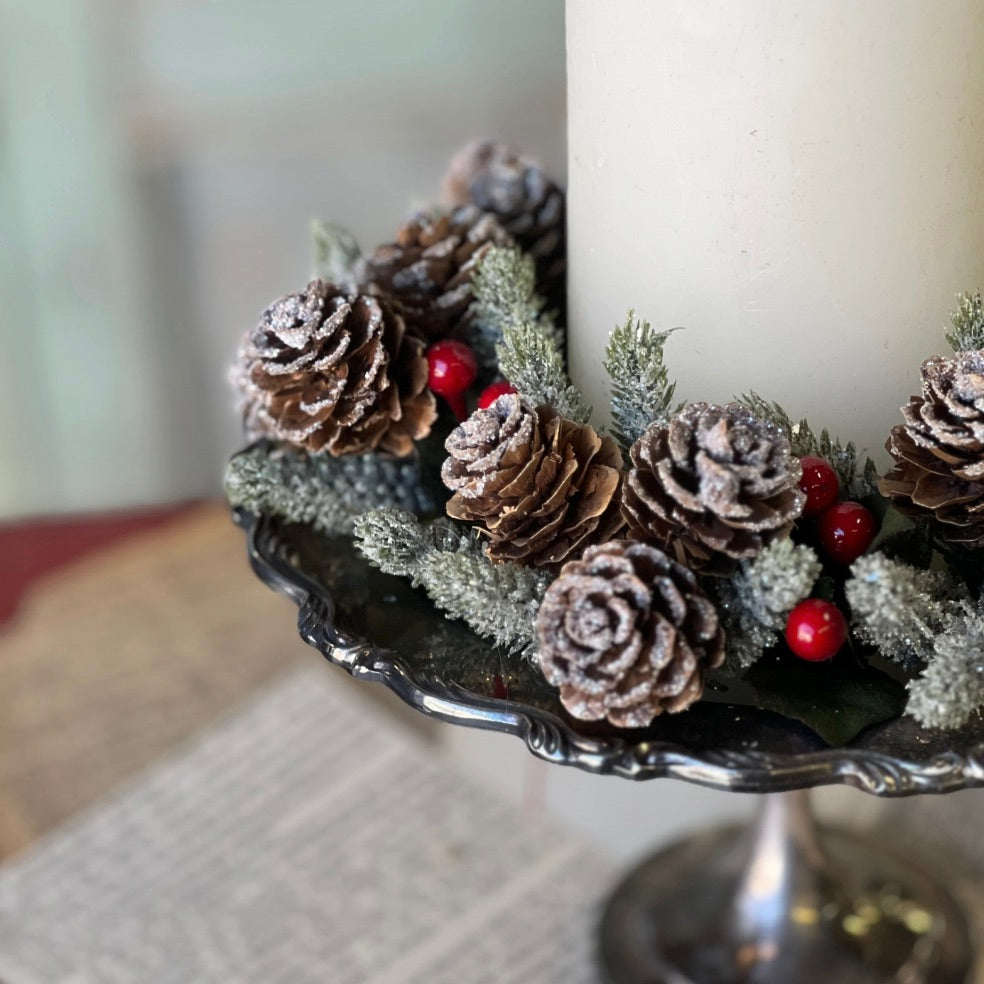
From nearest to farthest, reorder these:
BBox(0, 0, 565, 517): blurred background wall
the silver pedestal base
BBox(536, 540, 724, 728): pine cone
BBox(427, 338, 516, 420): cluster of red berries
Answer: BBox(536, 540, 724, 728): pine cone < BBox(427, 338, 516, 420): cluster of red berries < the silver pedestal base < BBox(0, 0, 565, 517): blurred background wall

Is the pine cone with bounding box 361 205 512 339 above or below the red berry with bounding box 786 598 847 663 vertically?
above

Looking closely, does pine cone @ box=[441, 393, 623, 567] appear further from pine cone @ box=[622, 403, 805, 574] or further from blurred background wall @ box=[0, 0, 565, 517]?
blurred background wall @ box=[0, 0, 565, 517]

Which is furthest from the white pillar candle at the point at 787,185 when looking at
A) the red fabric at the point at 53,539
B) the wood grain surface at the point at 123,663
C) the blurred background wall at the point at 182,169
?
the blurred background wall at the point at 182,169

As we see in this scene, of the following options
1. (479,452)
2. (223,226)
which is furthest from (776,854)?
(223,226)

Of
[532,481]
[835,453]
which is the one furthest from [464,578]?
[835,453]

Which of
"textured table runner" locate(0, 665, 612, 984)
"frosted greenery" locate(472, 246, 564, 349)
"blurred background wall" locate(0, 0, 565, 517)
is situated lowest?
"textured table runner" locate(0, 665, 612, 984)

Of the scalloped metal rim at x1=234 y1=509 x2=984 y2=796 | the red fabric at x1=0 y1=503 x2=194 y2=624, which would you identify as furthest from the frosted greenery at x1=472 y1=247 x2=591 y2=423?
the red fabric at x1=0 y1=503 x2=194 y2=624

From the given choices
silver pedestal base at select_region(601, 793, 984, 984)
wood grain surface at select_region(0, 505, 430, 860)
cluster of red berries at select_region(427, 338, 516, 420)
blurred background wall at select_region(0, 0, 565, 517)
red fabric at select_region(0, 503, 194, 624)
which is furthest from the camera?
blurred background wall at select_region(0, 0, 565, 517)
